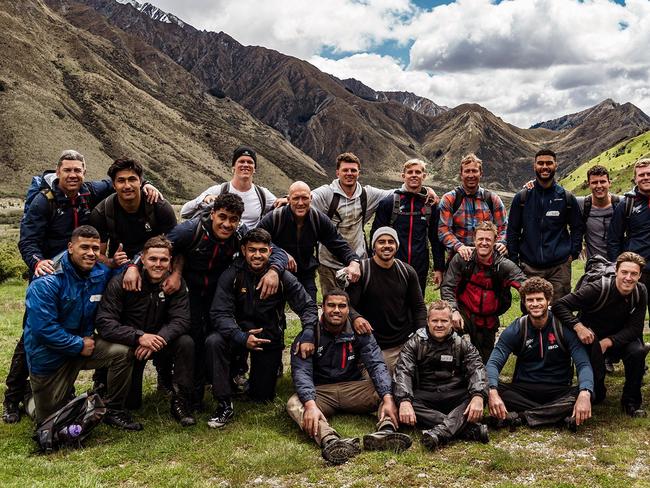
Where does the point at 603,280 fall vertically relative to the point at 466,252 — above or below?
below

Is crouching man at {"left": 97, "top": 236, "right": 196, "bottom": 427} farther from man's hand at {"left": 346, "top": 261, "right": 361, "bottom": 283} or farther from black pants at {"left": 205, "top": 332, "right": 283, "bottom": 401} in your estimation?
man's hand at {"left": 346, "top": 261, "right": 361, "bottom": 283}

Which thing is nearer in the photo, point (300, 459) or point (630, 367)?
point (300, 459)

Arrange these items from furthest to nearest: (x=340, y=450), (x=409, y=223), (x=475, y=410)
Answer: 1. (x=409, y=223)
2. (x=475, y=410)
3. (x=340, y=450)

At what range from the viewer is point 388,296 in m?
9.46

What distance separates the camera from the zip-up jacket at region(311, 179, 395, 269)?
10.6m

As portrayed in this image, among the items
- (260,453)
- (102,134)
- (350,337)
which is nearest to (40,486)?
(260,453)

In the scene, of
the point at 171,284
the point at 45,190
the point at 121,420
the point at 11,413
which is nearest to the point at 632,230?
the point at 171,284

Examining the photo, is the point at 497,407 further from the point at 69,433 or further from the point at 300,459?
the point at 69,433

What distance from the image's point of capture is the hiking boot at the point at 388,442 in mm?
7289

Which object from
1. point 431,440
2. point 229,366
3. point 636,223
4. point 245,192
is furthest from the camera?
point 245,192

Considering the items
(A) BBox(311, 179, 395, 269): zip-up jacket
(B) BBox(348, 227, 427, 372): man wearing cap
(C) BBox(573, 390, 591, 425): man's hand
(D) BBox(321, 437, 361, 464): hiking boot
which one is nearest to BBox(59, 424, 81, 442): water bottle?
(D) BBox(321, 437, 361, 464): hiking boot

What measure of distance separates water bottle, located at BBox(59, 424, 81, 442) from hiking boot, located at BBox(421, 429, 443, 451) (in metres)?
4.77

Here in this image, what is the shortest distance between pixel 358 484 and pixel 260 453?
5.12 ft

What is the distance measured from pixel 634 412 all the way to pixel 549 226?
11.9 feet
